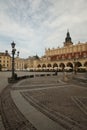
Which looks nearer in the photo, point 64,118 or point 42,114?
point 64,118

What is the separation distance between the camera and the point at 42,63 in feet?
339

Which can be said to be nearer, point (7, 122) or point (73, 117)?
point (7, 122)

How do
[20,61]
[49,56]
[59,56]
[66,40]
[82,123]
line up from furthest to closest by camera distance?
[20,61] → [66,40] → [49,56] → [59,56] → [82,123]

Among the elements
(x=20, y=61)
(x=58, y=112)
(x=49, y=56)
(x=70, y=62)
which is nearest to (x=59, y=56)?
(x=49, y=56)

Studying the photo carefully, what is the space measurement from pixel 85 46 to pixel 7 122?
8562cm

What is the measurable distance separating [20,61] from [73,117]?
157 meters

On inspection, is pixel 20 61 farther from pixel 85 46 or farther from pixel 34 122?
pixel 34 122

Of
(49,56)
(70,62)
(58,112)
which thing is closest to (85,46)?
(70,62)

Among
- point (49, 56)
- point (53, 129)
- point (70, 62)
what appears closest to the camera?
point (53, 129)

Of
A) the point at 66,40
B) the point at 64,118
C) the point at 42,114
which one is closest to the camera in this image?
the point at 64,118

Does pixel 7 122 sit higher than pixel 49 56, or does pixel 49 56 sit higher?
pixel 49 56

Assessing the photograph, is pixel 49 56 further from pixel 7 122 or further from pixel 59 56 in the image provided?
pixel 7 122

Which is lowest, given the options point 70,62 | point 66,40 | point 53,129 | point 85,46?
point 53,129

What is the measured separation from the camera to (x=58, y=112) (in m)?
7.97
